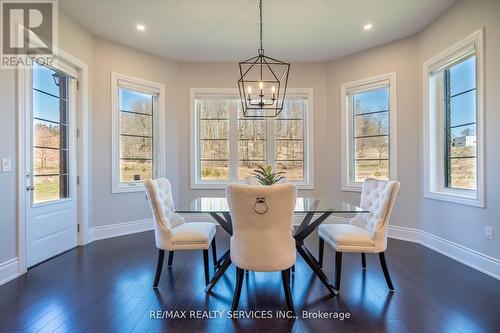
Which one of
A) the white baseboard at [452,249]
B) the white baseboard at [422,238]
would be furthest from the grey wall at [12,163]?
the white baseboard at [452,249]

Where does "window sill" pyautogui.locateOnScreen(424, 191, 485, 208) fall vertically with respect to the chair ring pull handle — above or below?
below

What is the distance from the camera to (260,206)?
1756mm

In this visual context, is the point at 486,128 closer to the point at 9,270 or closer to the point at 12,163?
the point at 12,163

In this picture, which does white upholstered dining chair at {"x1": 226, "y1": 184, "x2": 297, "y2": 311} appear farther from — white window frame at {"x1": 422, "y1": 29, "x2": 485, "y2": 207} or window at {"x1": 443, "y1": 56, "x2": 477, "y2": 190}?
window at {"x1": 443, "y1": 56, "x2": 477, "y2": 190}

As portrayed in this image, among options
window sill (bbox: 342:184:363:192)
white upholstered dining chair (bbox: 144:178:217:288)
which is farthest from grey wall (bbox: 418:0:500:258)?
white upholstered dining chair (bbox: 144:178:217:288)

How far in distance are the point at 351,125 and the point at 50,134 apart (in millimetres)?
4317

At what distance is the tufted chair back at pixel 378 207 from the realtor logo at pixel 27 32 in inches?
146

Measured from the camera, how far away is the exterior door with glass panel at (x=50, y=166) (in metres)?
2.72

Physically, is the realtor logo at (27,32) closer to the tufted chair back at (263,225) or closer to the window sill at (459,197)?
the tufted chair back at (263,225)

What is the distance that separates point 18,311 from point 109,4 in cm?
310

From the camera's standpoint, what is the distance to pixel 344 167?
4258 millimetres

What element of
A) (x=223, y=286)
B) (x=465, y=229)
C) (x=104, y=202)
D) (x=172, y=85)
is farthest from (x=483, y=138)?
(x=104, y=202)

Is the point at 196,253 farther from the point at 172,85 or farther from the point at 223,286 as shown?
the point at 172,85

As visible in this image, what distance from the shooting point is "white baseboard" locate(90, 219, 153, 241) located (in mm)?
3625
